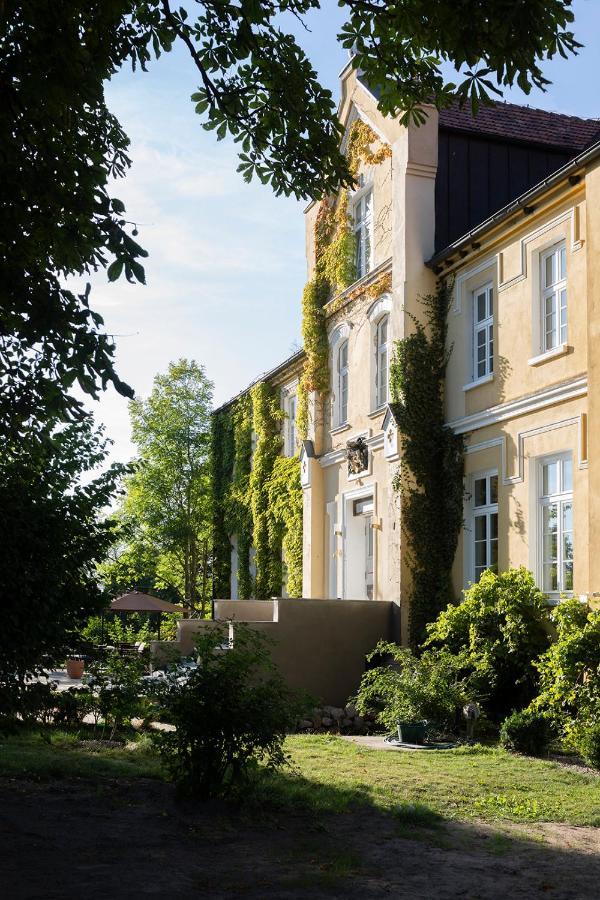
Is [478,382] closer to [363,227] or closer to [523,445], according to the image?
[523,445]

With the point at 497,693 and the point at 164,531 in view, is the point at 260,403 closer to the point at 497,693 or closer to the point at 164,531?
the point at 164,531

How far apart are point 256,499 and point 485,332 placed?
10802 millimetres

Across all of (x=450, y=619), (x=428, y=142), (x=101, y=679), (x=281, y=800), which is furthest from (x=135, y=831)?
(x=428, y=142)

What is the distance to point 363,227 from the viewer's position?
21.5 meters

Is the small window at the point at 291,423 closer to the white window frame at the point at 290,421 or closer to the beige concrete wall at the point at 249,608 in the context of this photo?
the white window frame at the point at 290,421

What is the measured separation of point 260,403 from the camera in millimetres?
26953

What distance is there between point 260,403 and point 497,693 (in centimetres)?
1348

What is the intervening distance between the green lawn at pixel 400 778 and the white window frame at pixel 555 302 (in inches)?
234

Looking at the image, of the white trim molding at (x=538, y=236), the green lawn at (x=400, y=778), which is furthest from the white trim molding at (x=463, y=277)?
the green lawn at (x=400, y=778)

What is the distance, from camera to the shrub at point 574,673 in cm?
1198

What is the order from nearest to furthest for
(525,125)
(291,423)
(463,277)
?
(463,277)
(525,125)
(291,423)

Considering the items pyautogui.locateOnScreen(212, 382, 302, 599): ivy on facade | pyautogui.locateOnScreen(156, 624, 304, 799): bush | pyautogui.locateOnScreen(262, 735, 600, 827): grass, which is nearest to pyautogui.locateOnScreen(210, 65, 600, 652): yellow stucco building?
pyautogui.locateOnScreen(212, 382, 302, 599): ivy on facade

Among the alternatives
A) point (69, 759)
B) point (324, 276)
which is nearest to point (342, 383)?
point (324, 276)

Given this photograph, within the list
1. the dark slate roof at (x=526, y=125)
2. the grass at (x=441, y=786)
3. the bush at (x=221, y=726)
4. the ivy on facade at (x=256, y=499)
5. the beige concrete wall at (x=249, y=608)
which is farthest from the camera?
the ivy on facade at (x=256, y=499)
